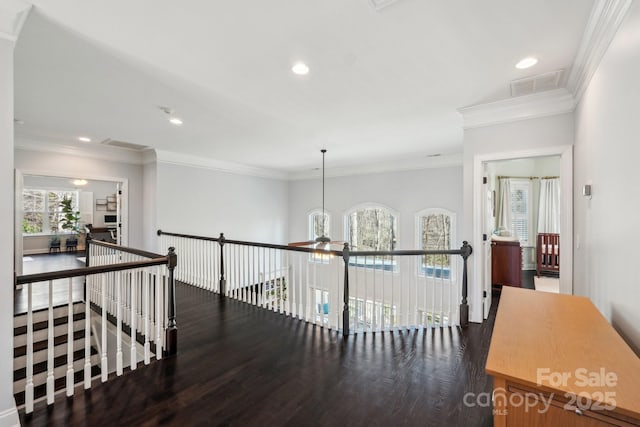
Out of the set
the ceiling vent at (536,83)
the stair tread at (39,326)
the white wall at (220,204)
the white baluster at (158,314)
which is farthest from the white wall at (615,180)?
the white wall at (220,204)

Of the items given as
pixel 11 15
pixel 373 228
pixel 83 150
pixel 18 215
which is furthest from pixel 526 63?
pixel 18 215

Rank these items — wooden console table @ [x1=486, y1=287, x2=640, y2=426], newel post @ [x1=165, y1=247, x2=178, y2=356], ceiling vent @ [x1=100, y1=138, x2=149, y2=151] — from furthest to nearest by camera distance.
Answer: ceiling vent @ [x1=100, y1=138, x2=149, y2=151] < newel post @ [x1=165, y1=247, x2=178, y2=356] < wooden console table @ [x1=486, y1=287, x2=640, y2=426]

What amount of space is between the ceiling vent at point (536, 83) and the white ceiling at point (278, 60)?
0.10m

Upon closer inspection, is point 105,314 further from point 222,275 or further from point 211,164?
point 211,164

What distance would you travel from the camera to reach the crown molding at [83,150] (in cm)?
473

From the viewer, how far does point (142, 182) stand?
614 cm

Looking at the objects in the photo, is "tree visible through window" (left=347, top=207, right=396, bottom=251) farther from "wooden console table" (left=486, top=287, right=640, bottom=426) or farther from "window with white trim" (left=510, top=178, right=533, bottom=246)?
"wooden console table" (left=486, top=287, right=640, bottom=426)

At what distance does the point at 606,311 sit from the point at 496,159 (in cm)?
201

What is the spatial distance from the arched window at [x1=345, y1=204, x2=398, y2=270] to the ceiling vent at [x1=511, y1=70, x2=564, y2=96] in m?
4.37

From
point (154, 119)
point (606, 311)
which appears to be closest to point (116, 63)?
point (154, 119)

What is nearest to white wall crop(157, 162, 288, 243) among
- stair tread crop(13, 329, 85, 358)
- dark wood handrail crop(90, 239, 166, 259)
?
dark wood handrail crop(90, 239, 166, 259)

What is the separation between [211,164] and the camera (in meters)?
6.54

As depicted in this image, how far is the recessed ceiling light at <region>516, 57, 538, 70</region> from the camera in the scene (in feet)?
7.72

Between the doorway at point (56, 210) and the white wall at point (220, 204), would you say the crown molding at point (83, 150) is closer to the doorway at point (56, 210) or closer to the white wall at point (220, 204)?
the white wall at point (220, 204)
